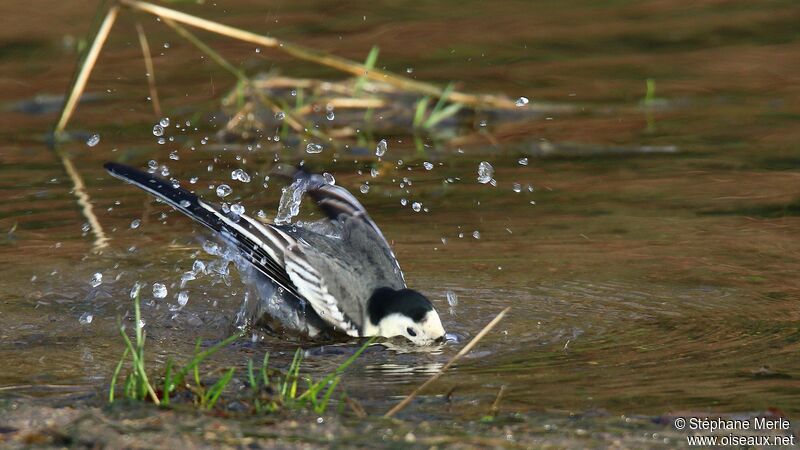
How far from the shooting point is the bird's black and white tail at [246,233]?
646 cm

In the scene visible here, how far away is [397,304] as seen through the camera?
20.4 feet

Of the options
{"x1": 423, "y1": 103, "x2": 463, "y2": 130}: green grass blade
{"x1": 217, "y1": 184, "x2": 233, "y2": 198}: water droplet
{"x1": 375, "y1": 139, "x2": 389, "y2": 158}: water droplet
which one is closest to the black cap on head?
{"x1": 217, "y1": 184, "x2": 233, "y2": 198}: water droplet

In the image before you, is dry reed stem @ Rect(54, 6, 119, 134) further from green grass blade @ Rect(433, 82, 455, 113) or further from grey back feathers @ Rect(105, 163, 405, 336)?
grey back feathers @ Rect(105, 163, 405, 336)

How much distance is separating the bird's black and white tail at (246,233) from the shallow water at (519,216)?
0.38 m

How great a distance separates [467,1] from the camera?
1416 centimetres

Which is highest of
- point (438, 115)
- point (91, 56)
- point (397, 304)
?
point (91, 56)

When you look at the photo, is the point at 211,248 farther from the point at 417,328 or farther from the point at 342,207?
the point at 417,328

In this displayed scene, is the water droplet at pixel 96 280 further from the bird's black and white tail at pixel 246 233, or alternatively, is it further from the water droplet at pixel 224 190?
the water droplet at pixel 224 190

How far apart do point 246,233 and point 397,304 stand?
803 mm

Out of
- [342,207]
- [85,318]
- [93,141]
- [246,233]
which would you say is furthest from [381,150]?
[85,318]

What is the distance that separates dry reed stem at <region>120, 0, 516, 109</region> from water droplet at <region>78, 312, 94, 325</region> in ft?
8.09

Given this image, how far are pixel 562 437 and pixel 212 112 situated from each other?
6906 millimetres

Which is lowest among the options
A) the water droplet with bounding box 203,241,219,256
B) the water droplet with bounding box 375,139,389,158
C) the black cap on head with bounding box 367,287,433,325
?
the black cap on head with bounding box 367,287,433,325

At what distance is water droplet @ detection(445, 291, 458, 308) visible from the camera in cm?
675
